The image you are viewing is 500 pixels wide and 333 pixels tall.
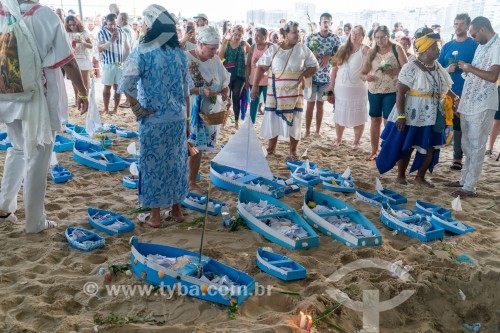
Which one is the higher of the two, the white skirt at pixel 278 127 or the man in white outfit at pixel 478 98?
the man in white outfit at pixel 478 98

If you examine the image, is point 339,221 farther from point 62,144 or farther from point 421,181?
point 62,144

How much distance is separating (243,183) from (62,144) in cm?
291

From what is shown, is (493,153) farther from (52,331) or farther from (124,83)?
(52,331)

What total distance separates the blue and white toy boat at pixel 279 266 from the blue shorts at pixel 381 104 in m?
3.68

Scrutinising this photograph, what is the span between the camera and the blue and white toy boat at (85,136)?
6383 mm

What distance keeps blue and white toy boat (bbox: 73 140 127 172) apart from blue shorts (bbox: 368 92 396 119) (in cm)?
356

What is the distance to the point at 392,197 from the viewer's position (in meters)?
5.00

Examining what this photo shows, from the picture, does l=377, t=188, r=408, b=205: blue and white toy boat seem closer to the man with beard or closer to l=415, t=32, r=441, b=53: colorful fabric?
l=415, t=32, r=441, b=53: colorful fabric

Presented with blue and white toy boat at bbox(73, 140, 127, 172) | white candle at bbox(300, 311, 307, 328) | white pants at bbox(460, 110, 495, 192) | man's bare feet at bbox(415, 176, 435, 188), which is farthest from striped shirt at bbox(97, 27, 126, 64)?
white candle at bbox(300, 311, 307, 328)

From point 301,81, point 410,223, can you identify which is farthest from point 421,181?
point 301,81

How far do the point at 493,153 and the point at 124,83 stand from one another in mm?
6079

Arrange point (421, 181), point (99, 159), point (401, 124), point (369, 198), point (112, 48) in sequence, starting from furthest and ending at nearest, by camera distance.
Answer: point (112, 48), point (99, 159), point (421, 181), point (401, 124), point (369, 198)

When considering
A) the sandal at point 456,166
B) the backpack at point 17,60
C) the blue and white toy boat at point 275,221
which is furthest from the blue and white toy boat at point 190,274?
the sandal at point 456,166

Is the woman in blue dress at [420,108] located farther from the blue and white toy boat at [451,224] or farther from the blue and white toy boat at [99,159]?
the blue and white toy boat at [99,159]
